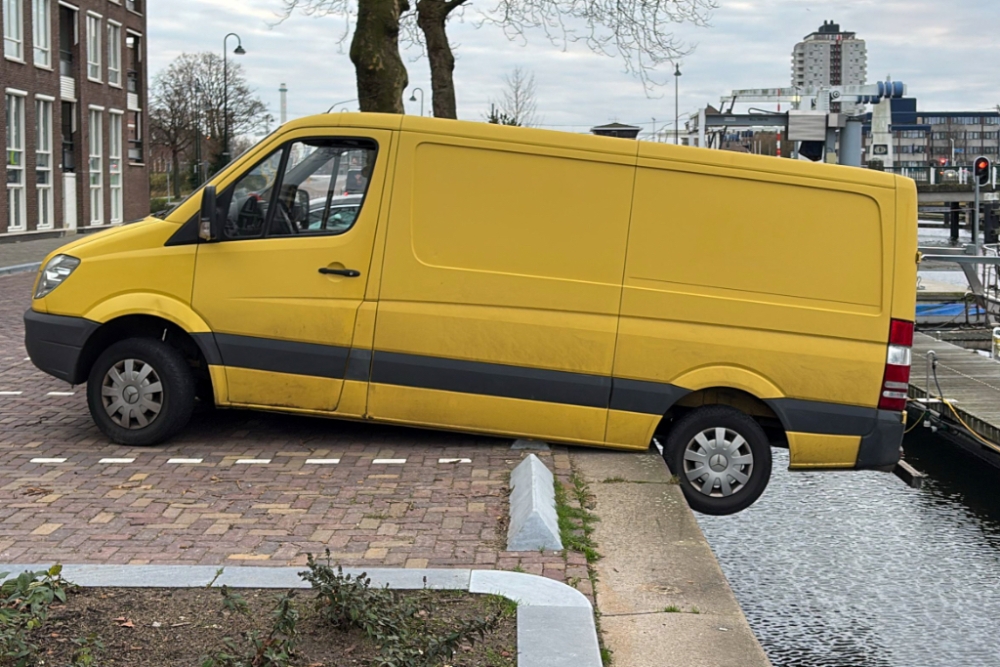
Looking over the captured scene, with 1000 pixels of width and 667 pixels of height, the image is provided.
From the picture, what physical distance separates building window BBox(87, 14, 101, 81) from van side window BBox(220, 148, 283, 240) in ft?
150

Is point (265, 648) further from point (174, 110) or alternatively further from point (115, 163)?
point (174, 110)

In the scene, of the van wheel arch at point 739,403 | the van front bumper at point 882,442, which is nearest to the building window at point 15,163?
the van wheel arch at point 739,403

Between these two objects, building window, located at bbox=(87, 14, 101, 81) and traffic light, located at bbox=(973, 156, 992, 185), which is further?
building window, located at bbox=(87, 14, 101, 81)

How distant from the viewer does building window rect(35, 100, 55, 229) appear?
4456 cm

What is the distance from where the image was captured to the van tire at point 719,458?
7.64m

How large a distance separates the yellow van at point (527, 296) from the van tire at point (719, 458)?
0.05 ft

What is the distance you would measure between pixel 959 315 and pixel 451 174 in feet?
74.3

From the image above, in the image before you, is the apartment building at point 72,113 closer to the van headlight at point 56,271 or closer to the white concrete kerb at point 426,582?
the van headlight at point 56,271

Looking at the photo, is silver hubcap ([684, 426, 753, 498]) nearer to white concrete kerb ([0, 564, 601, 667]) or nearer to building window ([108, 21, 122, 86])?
white concrete kerb ([0, 564, 601, 667])

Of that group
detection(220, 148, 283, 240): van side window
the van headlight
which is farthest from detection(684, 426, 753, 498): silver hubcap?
the van headlight

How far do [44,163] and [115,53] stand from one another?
1071cm

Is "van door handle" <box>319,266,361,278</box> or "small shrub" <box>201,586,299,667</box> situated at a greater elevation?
"van door handle" <box>319,266,361,278</box>

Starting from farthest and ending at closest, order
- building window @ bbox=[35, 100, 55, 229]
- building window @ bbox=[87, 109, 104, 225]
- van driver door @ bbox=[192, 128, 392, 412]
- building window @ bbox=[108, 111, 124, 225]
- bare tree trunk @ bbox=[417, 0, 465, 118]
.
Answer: building window @ bbox=[108, 111, 124, 225] < building window @ bbox=[87, 109, 104, 225] < building window @ bbox=[35, 100, 55, 229] < bare tree trunk @ bbox=[417, 0, 465, 118] < van driver door @ bbox=[192, 128, 392, 412]

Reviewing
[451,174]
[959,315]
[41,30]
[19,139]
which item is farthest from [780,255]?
[41,30]
